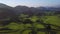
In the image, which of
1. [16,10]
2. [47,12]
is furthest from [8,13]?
[47,12]

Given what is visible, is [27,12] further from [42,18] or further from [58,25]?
[58,25]

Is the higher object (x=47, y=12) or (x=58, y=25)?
(x=47, y=12)

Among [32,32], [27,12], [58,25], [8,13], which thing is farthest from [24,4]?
[58,25]

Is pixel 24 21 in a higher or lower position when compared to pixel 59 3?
lower

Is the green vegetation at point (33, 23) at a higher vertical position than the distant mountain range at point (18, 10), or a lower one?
lower

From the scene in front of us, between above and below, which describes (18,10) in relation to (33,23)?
above

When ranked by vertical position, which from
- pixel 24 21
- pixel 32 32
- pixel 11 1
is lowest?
pixel 32 32

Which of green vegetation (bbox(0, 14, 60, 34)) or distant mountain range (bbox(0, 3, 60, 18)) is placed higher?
distant mountain range (bbox(0, 3, 60, 18))

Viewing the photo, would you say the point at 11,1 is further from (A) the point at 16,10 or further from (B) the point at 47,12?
(B) the point at 47,12

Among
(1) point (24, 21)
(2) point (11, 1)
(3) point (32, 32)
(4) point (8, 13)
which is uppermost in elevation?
(2) point (11, 1)
